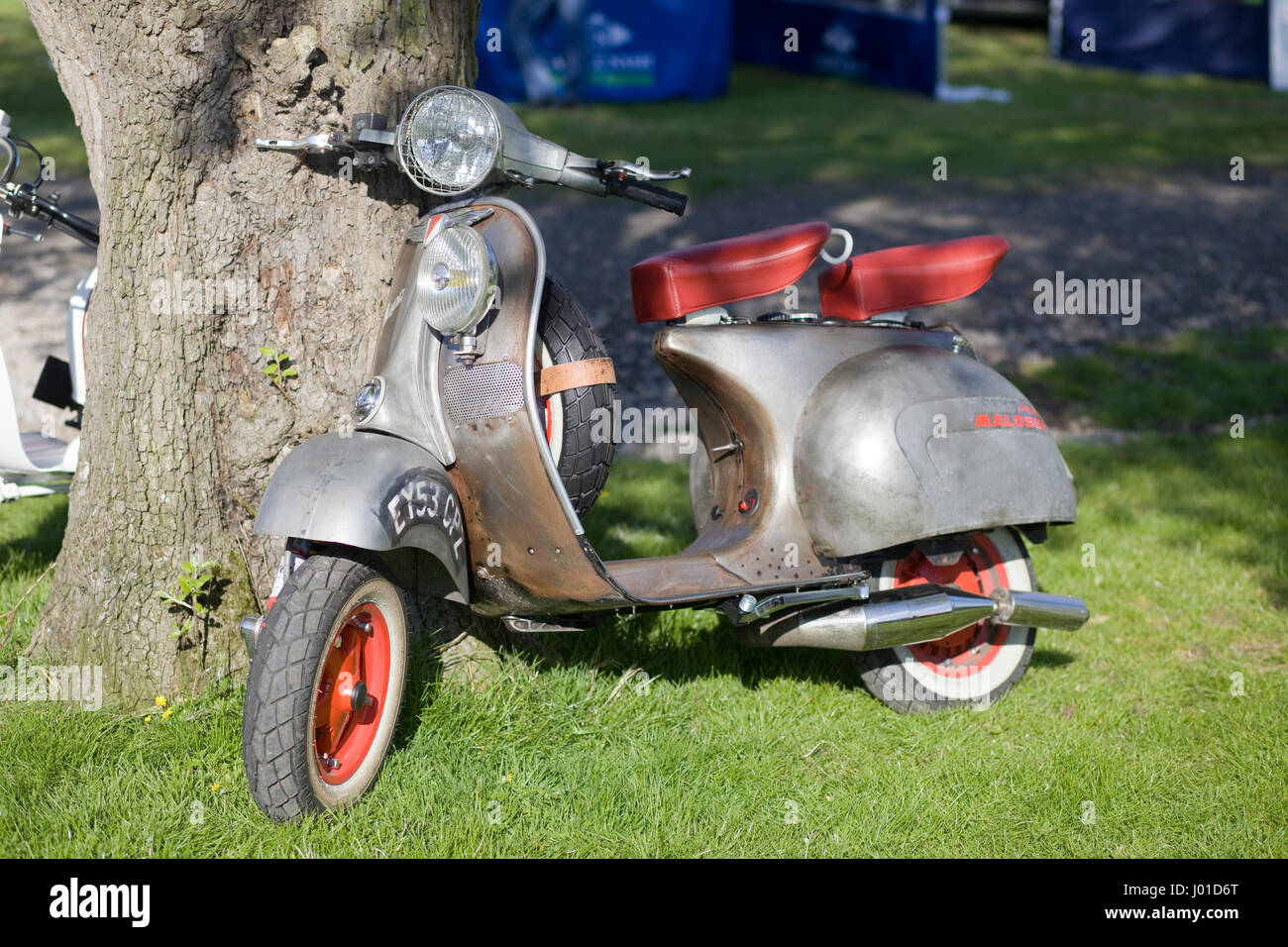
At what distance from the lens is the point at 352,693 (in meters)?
2.74

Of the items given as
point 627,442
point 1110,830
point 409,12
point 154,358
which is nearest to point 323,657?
point 154,358

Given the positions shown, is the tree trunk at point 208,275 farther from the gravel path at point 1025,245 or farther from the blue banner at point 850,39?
the blue banner at point 850,39

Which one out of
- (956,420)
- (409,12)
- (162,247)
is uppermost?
(409,12)

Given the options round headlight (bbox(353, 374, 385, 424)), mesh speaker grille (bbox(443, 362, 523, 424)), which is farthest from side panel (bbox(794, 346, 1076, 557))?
round headlight (bbox(353, 374, 385, 424))

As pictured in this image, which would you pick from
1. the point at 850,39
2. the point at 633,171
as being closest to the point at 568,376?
the point at 633,171

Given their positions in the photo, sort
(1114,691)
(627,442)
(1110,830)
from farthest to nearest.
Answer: (627,442), (1114,691), (1110,830)

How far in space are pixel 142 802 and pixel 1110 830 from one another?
2.20m

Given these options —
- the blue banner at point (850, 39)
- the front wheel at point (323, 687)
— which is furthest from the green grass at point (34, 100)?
the blue banner at point (850, 39)

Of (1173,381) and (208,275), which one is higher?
(208,275)

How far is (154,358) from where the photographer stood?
3.06 m

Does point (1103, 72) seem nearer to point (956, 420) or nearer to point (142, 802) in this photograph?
point (956, 420)

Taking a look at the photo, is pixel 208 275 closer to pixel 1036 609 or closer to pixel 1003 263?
pixel 1036 609

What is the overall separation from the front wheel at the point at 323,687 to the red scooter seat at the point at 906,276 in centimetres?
148

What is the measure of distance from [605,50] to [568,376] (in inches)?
513
